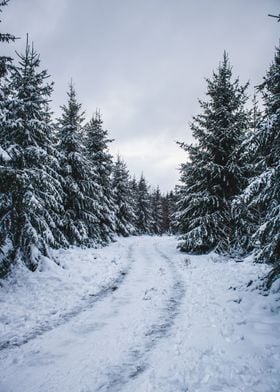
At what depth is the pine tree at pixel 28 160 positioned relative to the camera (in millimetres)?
11594

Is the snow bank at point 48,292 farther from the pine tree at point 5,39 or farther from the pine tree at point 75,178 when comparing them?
the pine tree at point 5,39

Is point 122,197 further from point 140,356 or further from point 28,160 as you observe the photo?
point 140,356

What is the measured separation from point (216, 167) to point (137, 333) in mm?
13678

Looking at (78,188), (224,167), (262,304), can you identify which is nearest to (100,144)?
(78,188)

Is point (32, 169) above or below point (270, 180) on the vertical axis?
above

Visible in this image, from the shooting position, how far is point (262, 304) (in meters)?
7.96

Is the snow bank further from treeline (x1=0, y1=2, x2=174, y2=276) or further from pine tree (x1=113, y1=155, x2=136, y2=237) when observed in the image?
pine tree (x1=113, y1=155, x2=136, y2=237)

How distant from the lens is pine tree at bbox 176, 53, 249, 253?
17.8m

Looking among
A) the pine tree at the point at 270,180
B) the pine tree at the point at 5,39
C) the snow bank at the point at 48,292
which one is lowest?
the snow bank at the point at 48,292

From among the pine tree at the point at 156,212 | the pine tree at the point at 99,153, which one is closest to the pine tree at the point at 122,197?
the pine tree at the point at 99,153

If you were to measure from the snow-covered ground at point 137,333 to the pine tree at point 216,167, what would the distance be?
5.98 meters

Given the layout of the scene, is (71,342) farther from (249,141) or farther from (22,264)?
(249,141)

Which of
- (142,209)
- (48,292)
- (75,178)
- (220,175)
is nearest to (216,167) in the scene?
(220,175)

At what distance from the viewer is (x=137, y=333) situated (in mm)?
6605
